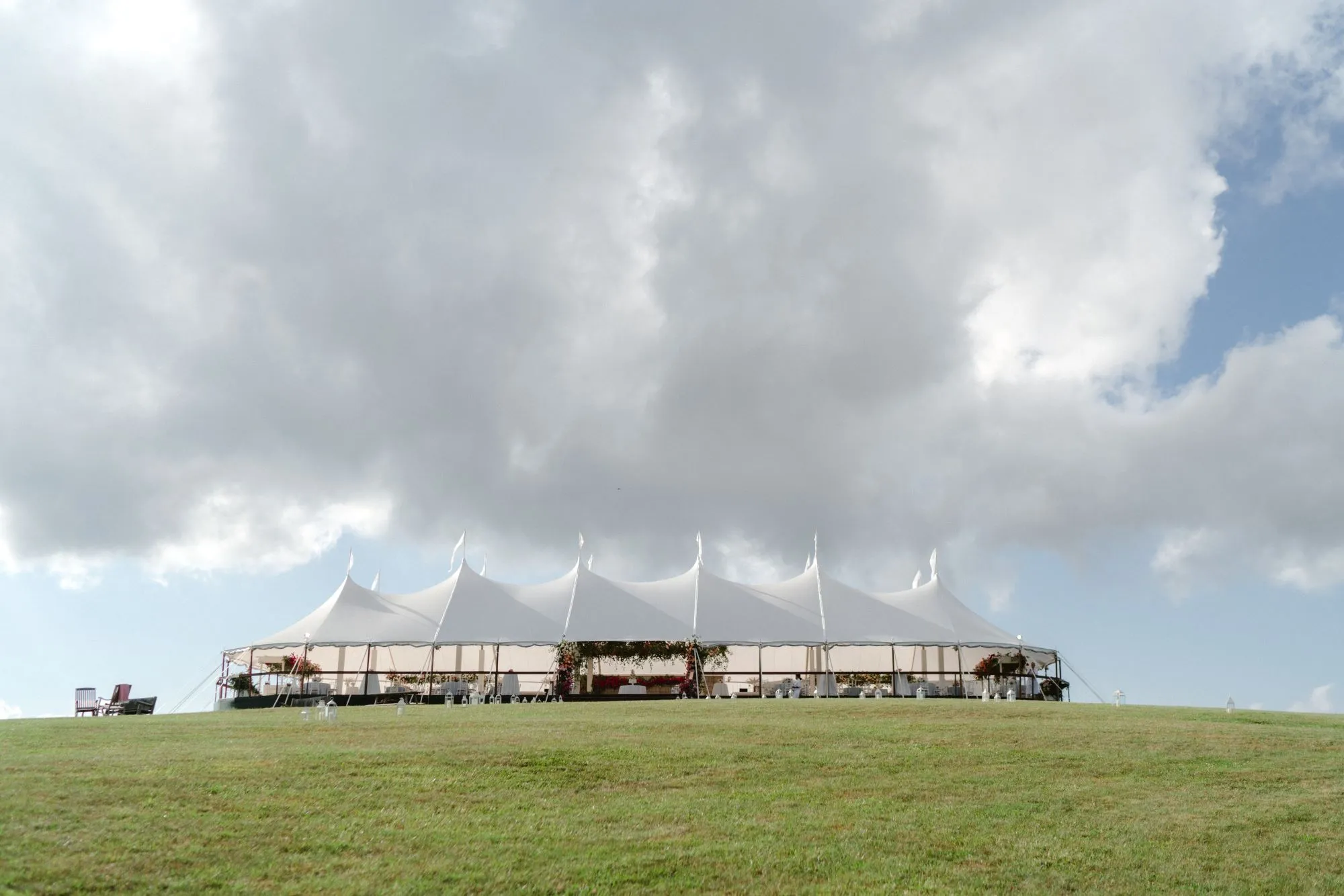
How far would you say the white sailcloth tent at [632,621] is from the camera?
27562mm

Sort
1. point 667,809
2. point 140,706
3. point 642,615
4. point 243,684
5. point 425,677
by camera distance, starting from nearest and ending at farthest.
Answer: point 667,809 < point 140,706 < point 243,684 < point 642,615 < point 425,677

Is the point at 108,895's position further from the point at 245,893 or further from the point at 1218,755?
the point at 1218,755

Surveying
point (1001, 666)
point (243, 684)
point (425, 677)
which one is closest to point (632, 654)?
point (425, 677)

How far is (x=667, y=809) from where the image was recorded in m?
9.20

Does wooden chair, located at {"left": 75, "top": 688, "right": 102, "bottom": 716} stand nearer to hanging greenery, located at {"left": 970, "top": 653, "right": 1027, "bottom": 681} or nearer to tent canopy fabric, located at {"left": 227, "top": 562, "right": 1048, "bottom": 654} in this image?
tent canopy fabric, located at {"left": 227, "top": 562, "right": 1048, "bottom": 654}

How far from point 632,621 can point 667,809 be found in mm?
18971

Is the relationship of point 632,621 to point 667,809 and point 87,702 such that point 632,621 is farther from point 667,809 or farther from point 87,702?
point 667,809

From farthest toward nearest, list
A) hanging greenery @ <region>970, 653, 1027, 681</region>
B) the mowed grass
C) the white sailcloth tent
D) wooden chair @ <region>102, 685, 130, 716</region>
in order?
hanging greenery @ <region>970, 653, 1027, 681</region>, the white sailcloth tent, wooden chair @ <region>102, 685, 130, 716</region>, the mowed grass

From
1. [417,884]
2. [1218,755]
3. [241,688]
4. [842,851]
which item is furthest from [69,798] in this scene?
[241,688]

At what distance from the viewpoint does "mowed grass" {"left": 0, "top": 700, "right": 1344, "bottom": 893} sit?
735 centimetres

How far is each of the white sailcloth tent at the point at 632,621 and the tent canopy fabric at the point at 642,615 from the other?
0.03 metres

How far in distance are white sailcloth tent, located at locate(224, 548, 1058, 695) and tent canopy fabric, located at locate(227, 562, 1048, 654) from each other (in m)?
0.03

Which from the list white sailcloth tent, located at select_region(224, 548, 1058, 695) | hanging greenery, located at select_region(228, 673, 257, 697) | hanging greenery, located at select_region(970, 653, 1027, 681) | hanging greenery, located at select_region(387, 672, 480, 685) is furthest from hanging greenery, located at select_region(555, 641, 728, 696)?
hanging greenery, located at select_region(228, 673, 257, 697)

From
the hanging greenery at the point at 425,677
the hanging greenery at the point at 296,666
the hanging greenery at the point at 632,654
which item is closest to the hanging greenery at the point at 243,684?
the hanging greenery at the point at 296,666
